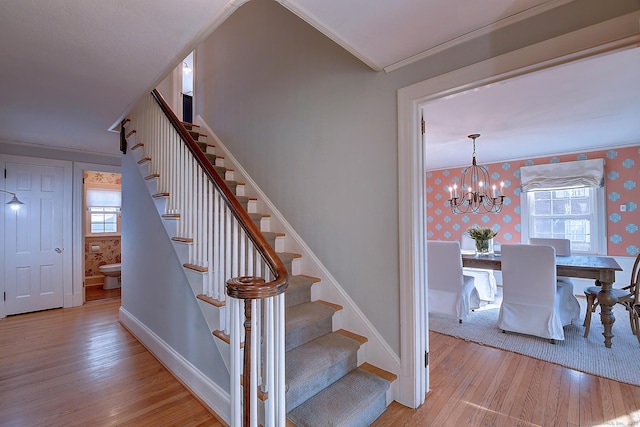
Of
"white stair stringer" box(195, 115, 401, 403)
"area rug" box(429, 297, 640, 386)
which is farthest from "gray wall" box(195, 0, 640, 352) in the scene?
"area rug" box(429, 297, 640, 386)

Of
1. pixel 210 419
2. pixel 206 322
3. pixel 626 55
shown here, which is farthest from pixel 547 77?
pixel 210 419

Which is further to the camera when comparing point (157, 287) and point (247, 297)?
point (157, 287)

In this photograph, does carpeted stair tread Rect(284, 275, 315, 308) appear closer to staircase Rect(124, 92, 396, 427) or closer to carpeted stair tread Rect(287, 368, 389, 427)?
staircase Rect(124, 92, 396, 427)

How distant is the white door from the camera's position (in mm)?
3852

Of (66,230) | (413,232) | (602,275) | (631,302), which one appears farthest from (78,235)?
(631,302)

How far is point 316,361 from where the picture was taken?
6.05 feet

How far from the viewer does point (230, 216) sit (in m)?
1.82

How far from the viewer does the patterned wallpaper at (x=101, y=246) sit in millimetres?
5680

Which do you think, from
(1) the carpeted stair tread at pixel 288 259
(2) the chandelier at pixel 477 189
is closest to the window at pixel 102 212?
(1) the carpeted stair tread at pixel 288 259

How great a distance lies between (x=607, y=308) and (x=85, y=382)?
185 inches

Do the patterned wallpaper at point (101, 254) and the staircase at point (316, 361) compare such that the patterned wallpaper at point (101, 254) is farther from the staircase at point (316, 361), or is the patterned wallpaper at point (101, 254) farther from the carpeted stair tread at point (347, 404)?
the carpeted stair tread at point (347, 404)

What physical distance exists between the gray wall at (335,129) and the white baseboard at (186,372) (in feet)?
3.71

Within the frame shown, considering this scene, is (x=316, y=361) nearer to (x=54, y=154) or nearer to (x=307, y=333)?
(x=307, y=333)

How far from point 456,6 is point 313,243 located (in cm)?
189
